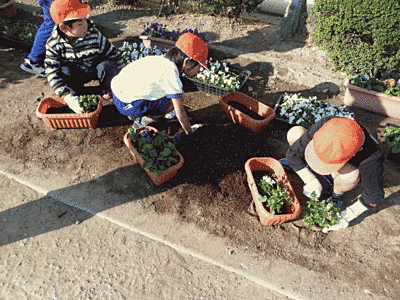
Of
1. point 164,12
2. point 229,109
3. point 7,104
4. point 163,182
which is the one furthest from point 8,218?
point 164,12

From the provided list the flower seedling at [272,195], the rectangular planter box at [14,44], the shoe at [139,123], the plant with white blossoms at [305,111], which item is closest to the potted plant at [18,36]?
the rectangular planter box at [14,44]

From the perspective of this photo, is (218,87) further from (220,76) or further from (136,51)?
(136,51)

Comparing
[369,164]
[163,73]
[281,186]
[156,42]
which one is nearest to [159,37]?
[156,42]

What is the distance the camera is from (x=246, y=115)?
3.73 metres

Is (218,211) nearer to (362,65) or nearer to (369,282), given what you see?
(369,282)

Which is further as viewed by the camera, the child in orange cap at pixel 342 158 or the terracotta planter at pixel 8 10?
the terracotta planter at pixel 8 10

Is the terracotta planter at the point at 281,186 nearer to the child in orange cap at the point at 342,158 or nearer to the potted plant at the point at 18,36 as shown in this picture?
the child in orange cap at the point at 342,158

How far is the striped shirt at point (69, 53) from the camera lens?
11.1 feet

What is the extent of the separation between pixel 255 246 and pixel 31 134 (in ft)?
10.7

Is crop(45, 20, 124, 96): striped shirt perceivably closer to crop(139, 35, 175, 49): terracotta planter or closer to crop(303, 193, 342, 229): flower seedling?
crop(139, 35, 175, 49): terracotta planter

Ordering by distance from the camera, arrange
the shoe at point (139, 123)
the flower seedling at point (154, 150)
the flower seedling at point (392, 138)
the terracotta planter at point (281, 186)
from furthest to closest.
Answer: the shoe at point (139, 123) → the flower seedling at point (392, 138) → the flower seedling at point (154, 150) → the terracotta planter at point (281, 186)

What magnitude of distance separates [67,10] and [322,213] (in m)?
3.49

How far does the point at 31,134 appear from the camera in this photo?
383 centimetres

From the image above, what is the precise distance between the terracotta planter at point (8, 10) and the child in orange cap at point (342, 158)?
661 centimetres
